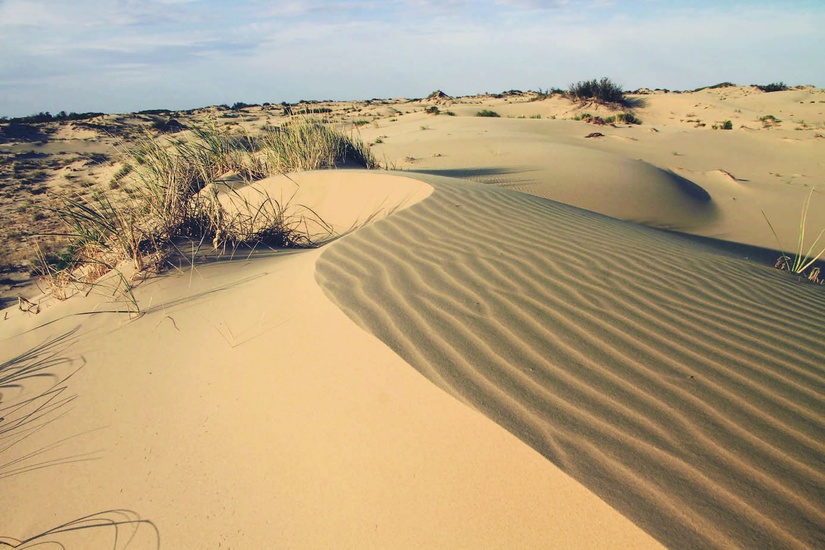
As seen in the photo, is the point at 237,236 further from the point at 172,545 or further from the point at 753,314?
the point at 753,314

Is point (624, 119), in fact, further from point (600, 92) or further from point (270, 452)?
point (270, 452)

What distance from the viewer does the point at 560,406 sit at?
5.85ft

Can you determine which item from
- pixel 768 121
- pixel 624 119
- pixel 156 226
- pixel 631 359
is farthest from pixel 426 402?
pixel 768 121

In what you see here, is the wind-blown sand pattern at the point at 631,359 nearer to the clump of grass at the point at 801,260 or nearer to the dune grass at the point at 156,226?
the clump of grass at the point at 801,260

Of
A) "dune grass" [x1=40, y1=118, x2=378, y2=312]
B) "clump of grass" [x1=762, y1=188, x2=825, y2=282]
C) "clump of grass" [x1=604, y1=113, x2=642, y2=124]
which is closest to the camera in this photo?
"dune grass" [x1=40, y1=118, x2=378, y2=312]

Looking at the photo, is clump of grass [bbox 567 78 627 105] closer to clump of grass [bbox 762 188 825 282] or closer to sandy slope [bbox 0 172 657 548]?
clump of grass [bbox 762 188 825 282]

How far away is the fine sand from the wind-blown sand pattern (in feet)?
0.03

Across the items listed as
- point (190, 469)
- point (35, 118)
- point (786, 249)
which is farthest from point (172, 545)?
point (35, 118)

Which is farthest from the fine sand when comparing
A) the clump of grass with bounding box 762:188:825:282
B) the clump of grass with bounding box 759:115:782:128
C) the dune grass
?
the clump of grass with bounding box 759:115:782:128

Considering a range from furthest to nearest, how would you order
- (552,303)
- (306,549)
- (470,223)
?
(470,223)
(552,303)
(306,549)

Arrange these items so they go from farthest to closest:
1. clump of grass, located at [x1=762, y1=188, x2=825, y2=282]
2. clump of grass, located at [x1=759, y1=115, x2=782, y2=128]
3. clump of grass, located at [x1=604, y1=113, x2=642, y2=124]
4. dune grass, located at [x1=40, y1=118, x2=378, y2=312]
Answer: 1. clump of grass, located at [x1=604, y1=113, x2=642, y2=124]
2. clump of grass, located at [x1=759, y1=115, x2=782, y2=128]
3. clump of grass, located at [x1=762, y1=188, x2=825, y2=282]
4. dune grass, located at [x1=40, y1=118, x2=378, y2=312]

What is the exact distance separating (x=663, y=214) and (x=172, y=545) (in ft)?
26.7

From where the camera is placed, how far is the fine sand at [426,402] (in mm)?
1512

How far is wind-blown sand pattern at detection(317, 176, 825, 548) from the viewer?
56.6 inches
